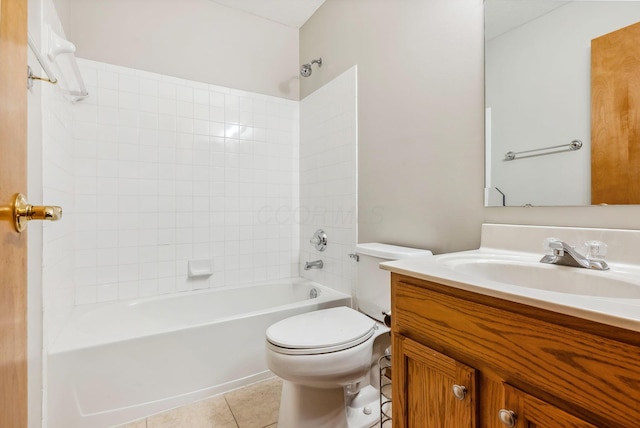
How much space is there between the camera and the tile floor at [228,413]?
4.46ft

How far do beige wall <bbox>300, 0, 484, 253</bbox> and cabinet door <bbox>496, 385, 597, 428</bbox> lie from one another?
28.6 inches

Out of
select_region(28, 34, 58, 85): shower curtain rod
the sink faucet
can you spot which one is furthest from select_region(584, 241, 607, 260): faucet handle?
select_region(28, 34, 58, 85): shower curtain rod

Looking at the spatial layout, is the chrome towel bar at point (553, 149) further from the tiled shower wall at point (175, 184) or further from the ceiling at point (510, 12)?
the tiled shower wall at point (175, 184)

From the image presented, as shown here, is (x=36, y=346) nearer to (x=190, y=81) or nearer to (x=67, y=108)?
(x=67, y=108)

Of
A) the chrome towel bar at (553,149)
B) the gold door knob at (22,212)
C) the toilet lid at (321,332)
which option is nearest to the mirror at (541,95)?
the chrome towel bar at (553,149)

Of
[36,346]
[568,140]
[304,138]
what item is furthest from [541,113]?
[36,346]

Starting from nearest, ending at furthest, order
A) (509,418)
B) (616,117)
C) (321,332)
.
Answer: (509,418) < (616,117) < (321,332)

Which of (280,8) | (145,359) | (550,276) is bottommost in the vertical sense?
(145,359)

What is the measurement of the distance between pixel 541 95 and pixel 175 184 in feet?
6.58

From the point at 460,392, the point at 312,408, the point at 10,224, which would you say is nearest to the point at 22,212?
the point at 10,224

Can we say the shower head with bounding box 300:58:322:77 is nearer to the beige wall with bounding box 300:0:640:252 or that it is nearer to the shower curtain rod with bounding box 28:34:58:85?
the beige wall with bounding box 300:0:640:252

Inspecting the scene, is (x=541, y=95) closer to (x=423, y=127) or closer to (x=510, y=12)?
(x=510, y=12)

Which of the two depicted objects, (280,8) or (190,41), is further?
(280,8)

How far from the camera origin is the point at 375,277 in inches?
56.4
